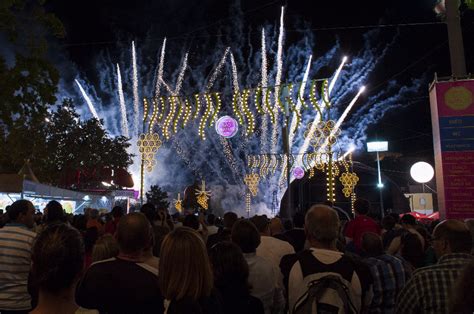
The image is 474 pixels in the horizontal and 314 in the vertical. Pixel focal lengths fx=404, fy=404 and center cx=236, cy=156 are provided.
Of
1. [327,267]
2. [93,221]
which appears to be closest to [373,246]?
[327,267]

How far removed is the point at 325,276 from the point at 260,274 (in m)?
0.90

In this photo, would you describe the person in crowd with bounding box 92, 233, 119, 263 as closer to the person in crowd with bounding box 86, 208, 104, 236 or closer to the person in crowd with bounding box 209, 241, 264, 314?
the person in crowd with bounding box 209, 241, 264, 314

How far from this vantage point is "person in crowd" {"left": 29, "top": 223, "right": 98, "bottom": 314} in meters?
2.17

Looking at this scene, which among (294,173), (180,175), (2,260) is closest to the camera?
(2,260)

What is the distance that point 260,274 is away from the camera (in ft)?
12.5

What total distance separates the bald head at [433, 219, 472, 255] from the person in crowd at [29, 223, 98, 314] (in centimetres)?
264

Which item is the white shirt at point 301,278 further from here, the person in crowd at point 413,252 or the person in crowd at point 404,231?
the person in crowd at point 404,231

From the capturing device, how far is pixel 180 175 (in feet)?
213

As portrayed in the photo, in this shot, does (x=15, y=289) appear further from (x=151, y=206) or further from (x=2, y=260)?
(x=151, y=206)

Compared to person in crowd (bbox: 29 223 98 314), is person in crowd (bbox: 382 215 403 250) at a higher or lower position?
lower

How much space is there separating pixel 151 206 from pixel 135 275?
4.44 meters

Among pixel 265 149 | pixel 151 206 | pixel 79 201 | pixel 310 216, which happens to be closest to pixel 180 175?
pixel 265 149

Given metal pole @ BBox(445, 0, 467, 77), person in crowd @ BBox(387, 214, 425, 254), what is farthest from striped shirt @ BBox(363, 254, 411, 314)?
metal pole @ BBox(445, 0, 467, 77)

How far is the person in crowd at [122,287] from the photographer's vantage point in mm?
2832
